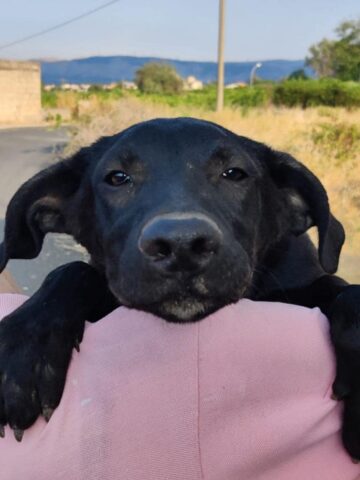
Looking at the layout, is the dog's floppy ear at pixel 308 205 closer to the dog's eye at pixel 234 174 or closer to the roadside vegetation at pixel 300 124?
the dog's eye at pixel 234 174

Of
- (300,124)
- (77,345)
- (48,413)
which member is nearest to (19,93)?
(300,124)

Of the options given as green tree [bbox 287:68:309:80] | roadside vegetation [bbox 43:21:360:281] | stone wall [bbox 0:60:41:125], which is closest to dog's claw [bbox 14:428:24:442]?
roadside vegetation [bbox 43:21:360:281]

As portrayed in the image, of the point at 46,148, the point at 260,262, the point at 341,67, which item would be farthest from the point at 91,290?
the point at 341,67

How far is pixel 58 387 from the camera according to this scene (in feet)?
5.49

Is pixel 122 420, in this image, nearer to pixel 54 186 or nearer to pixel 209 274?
pixel 209 274

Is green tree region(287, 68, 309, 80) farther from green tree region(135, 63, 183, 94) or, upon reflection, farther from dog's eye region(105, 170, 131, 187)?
dog's eye region(105, 170, 131, 187)

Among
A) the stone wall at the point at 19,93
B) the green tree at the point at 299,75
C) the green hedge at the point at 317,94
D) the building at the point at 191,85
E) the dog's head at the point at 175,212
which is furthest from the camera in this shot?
the building at the point at 191,85

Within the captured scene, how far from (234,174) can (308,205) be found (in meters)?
0.40

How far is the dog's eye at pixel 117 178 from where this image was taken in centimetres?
229

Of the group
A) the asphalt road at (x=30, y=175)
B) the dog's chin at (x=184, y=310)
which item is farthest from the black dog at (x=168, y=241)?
the asphalt road at (x=30, y=175)

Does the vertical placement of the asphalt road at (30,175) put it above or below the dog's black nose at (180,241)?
below

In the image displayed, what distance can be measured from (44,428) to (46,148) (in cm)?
1777

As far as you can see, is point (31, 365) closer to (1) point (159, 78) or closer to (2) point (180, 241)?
(2) point (180, 241)

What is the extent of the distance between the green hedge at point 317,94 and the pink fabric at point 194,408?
3305 centimetres
